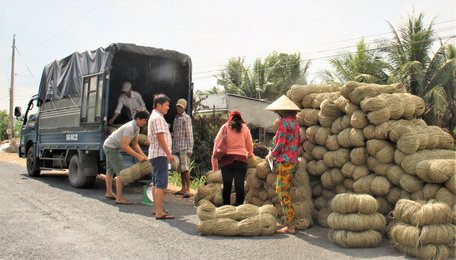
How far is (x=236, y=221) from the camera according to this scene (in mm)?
5789

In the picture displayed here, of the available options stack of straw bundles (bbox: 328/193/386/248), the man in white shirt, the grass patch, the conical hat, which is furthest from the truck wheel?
stack of straw bundles (bbox: 328/193/386/248)

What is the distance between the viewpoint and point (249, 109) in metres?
25.2

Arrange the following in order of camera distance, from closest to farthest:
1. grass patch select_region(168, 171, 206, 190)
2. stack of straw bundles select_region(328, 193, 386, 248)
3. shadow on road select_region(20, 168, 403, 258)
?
1. shadow on road select_region(20, 168, 403, 258)
2. stack of straw bundles select_region(328, 193, 386, 248)
3. grass patch select_region(168, 171, 206, 190)

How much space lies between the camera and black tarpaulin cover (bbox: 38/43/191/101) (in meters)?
9.35

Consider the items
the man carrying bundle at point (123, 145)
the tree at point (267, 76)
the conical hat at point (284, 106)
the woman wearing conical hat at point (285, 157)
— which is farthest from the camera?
the tree at point (267, 76)

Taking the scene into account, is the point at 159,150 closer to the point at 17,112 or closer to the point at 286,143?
the point at 286,143

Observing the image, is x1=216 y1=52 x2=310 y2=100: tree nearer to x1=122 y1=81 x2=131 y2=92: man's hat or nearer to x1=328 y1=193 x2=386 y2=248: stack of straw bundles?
x1=122 y1=81 x2=131 y2=92: man's hat

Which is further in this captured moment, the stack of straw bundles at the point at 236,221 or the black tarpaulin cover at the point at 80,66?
the black tarpaulin cover at the point at 80,66

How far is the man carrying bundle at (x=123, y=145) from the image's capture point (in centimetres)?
773

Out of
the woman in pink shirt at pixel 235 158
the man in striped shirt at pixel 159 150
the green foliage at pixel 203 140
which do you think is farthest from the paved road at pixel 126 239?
the green foliage at pixel 203 140

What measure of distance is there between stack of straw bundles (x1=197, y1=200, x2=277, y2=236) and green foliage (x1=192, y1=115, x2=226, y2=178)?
24.5ft

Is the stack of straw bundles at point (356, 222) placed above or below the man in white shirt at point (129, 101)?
below

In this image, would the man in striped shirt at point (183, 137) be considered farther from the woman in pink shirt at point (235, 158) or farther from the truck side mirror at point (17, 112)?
the truck side mirror at point (17, 112)

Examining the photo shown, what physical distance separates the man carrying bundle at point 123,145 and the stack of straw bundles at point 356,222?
3.80 m
